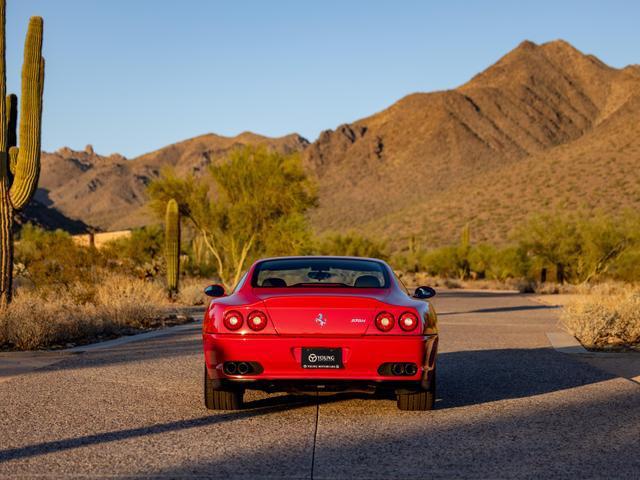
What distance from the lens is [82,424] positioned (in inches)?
296

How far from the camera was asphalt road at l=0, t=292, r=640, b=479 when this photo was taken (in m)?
6.02

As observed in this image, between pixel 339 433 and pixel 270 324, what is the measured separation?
3.54 ft

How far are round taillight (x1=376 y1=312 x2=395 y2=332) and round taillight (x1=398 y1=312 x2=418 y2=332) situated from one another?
8 centimetres

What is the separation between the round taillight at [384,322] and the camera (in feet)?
24.9

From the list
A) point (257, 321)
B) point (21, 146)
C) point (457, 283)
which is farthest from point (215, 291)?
point (457, 283)

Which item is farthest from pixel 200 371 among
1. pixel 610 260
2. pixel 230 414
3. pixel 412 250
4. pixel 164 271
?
pixel 412 250

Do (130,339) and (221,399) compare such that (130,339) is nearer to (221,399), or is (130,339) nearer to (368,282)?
(221,399)

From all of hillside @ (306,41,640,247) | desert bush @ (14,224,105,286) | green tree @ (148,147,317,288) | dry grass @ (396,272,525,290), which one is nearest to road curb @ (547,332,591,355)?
desert bush @ (14,224,105,286)

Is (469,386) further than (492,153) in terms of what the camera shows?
No

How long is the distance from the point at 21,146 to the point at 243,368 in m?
11.0

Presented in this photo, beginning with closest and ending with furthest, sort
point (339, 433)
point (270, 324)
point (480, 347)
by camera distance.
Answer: point (339, 433) → point (270, 324) → point (480, 347)

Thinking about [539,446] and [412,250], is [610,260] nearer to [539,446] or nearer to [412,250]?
[412,250]

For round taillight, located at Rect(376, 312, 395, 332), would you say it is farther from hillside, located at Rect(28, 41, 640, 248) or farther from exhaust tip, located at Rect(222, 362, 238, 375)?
hillside, located at Rect(28, 41, 640, 248)

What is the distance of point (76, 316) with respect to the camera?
15734mm
